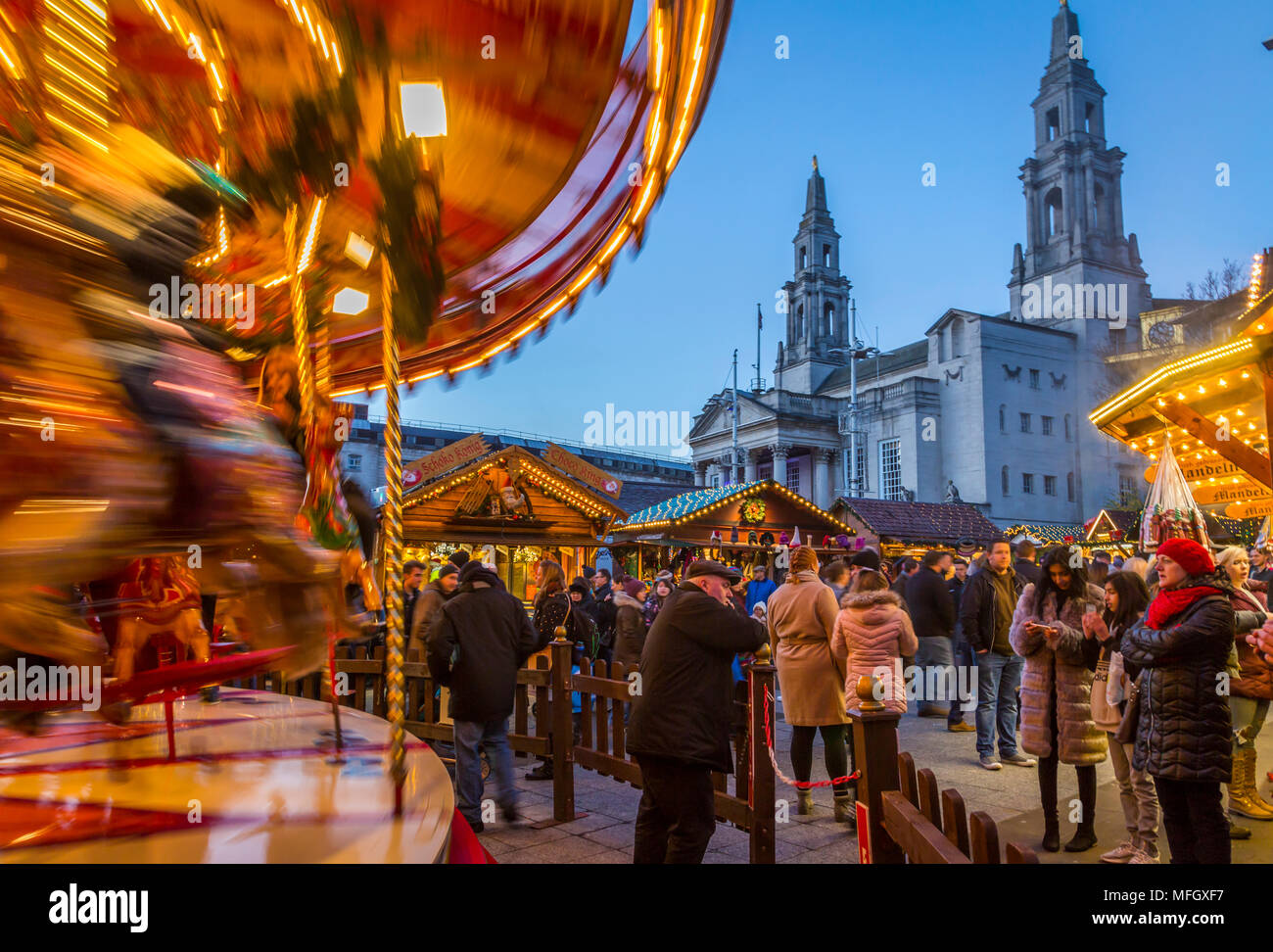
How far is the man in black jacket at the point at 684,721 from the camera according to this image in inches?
161

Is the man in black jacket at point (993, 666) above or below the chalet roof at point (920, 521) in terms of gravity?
below

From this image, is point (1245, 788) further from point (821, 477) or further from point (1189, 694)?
point (821, 477)

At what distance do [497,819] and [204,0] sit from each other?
18.6 feet

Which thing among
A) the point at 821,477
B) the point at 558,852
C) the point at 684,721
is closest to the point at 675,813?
the point at 684,721

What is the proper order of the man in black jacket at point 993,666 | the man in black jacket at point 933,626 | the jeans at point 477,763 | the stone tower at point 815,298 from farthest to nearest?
the stone tower at point 815,298, the man in black jacket at point 933,626, the man in black jacket at point 993,666, the jeans at point 477,763

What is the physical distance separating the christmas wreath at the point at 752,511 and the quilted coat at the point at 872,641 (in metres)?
17.5

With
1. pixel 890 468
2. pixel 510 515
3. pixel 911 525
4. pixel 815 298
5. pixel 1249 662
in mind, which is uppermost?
pixel 815 298

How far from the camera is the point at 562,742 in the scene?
20.6 ft

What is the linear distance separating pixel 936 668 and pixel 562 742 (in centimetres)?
589

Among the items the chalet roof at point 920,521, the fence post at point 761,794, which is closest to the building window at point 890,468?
the chalet roof at point 920,521

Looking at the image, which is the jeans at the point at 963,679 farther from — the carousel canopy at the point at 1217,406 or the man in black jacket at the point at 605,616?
the man in black jacket at the point at 605,616

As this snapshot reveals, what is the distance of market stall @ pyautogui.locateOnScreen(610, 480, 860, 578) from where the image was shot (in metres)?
22.7

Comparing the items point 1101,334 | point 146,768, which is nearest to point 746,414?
point 1101,334
